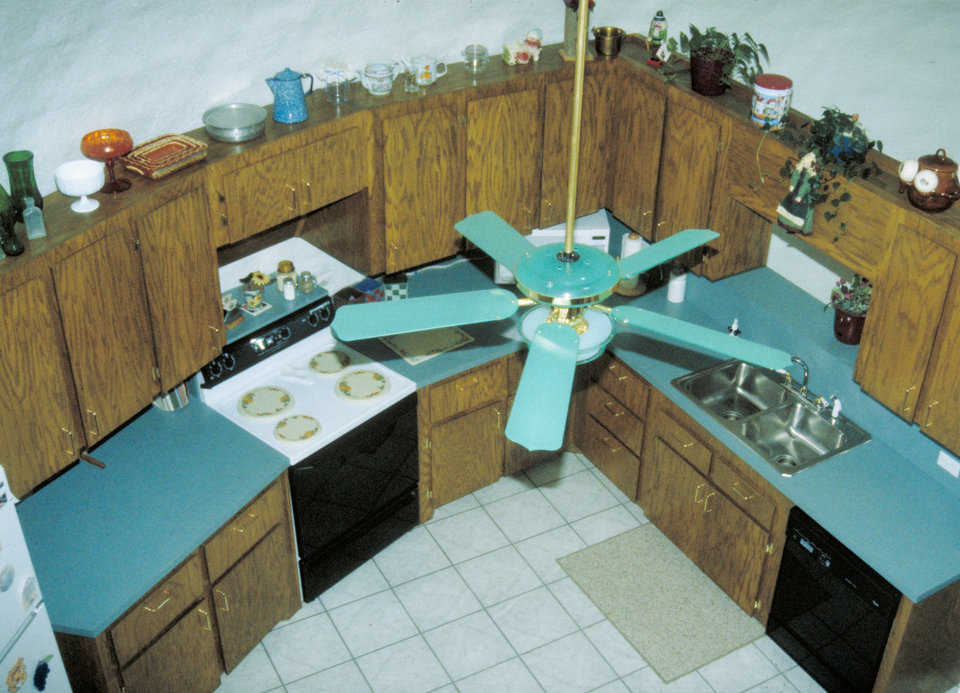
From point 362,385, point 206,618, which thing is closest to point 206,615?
point 206,618

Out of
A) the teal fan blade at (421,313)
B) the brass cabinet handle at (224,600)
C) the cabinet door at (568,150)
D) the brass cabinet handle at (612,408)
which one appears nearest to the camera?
the teal fan blade at (421,313)

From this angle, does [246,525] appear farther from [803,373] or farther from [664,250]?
[803,373]

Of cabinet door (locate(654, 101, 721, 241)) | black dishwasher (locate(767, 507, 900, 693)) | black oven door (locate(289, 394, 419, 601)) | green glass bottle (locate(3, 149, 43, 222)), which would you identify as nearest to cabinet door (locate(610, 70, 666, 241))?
cabinet door (locate(654, 101, 721, 241))

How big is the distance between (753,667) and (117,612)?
121 inches

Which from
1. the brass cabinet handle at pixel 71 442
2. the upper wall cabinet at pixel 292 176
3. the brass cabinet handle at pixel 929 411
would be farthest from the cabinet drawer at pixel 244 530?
the brass cabinet handle at pixel 929 411

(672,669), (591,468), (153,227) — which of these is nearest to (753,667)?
(672,669)

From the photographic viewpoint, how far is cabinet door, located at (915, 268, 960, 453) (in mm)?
3766

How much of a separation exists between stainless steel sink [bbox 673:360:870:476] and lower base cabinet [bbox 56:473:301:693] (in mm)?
2272

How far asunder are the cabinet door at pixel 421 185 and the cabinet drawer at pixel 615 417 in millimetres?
1400

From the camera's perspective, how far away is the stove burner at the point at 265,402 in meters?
4.88

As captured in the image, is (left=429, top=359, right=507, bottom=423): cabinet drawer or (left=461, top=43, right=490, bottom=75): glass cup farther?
(left=429, top=359, right=507, bottom=423): cabinet drawer

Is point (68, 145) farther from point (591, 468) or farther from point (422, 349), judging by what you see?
point (591, 468)

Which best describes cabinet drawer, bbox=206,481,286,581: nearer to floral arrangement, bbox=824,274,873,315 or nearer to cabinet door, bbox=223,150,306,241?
cabinet door, bbox=223,150,306,241

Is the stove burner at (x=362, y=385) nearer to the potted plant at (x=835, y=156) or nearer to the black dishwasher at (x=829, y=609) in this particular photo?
the black dishwasher at (x=829, y=609)
